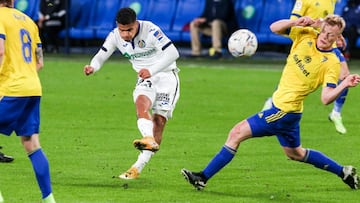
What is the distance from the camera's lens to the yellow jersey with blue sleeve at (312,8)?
46.7 ft

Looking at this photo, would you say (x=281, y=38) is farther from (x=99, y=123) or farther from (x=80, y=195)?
(x=80, y=195)

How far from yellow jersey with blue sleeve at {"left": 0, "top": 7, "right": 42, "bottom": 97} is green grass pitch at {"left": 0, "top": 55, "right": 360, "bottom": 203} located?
1229mm

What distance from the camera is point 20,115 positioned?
941 cm

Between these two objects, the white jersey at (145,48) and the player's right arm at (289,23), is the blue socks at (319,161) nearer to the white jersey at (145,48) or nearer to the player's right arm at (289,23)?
the player's right arm at (289,23)

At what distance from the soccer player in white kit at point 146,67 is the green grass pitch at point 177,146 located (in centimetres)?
57

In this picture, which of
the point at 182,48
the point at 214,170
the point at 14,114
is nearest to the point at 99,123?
the point at 214,170

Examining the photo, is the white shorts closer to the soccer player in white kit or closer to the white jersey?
the soccer player in white kit

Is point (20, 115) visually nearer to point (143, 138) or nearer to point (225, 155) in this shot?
point (143, 138)

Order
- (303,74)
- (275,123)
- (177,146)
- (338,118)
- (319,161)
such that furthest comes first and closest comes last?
1. (338,118)
2. (177,146)
3. (319,161)
4. (303,74)
5. (275,123)

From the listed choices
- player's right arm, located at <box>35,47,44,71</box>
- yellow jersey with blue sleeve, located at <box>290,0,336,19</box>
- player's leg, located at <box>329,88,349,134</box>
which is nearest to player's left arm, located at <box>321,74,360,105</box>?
player's right arm, located at <box>35,47,44,71</box>

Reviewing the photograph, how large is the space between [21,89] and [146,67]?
2455mm

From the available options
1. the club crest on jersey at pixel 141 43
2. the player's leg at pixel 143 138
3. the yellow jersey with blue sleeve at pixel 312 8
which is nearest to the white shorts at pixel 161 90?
the player's leg at pixel 143 138

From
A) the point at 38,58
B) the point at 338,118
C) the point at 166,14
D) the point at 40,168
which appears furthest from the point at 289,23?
the point at 166,14

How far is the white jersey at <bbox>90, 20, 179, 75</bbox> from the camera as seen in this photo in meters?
11.4
